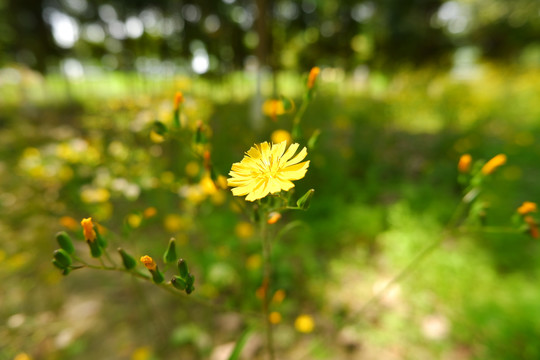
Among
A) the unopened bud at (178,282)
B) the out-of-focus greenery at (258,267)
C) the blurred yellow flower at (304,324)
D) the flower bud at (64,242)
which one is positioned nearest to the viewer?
the unopened bud at (178,282)

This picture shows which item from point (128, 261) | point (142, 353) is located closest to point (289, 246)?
point (142, 353)

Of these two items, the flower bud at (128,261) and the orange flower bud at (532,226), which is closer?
the flower bud at (128,261)

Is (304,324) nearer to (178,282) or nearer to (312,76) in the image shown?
(178,282)

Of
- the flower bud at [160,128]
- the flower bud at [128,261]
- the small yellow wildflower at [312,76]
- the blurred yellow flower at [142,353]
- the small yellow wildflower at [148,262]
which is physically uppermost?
the small yellow wildflower at [312,76]

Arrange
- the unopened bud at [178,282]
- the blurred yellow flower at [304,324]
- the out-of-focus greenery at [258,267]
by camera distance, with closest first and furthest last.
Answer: the unopened bud at [178,282] < the out-of-focus greenery at [258,267] < the blurred yellow flower at [304,324]

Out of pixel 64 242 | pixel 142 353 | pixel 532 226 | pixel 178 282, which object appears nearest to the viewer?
pixel 178 282

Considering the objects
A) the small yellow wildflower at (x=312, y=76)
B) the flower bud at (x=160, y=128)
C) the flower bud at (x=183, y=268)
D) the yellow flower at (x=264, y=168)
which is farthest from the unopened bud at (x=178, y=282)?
the small yellow wildflower at (x=312, y=76)

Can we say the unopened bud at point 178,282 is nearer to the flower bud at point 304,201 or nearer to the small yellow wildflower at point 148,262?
→ the small yellow wildflower at point 148,262

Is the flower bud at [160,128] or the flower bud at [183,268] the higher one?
the flower bud at [160,128]

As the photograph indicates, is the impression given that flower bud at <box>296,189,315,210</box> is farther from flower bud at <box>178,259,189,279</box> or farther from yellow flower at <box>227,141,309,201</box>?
flower bud at <box>178,259,189,279</box>
